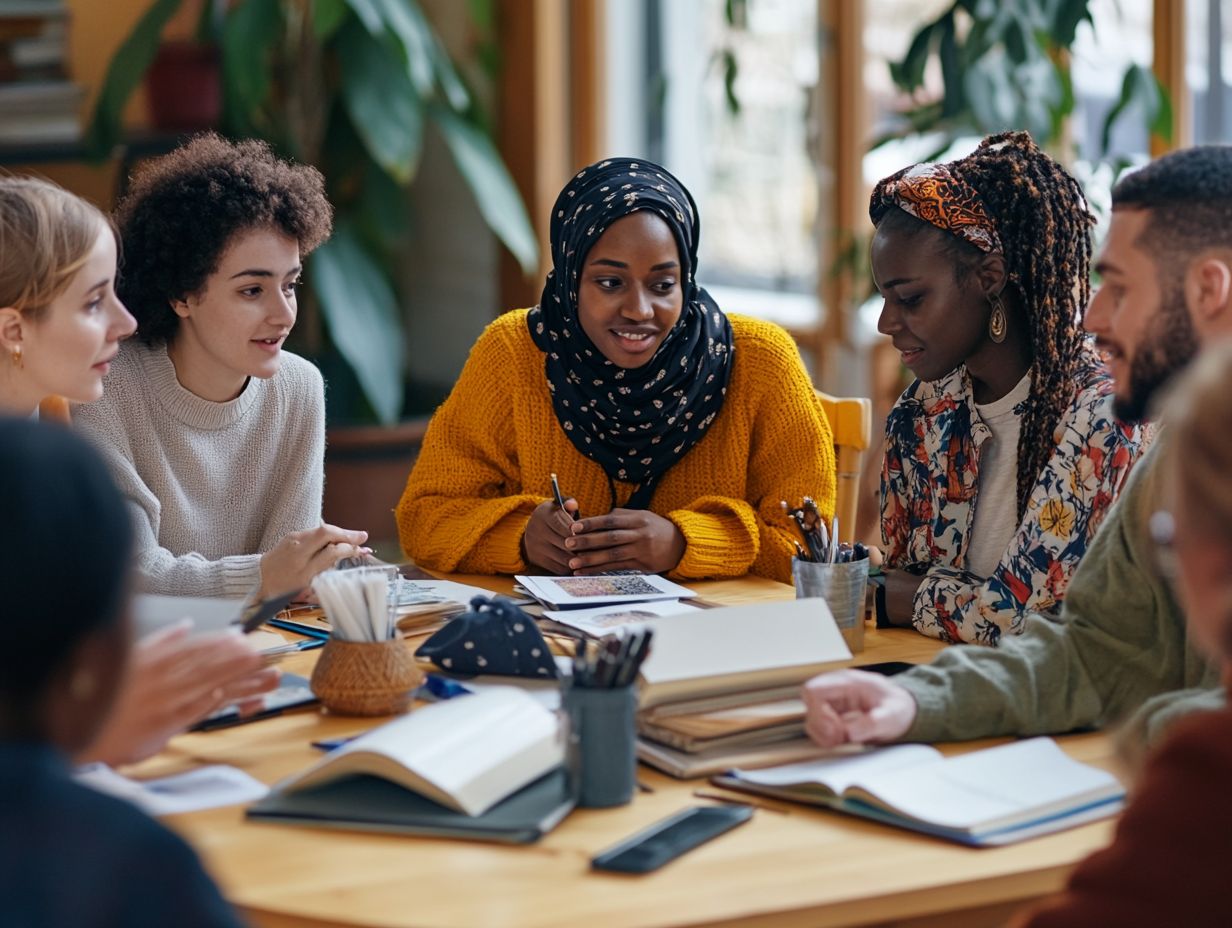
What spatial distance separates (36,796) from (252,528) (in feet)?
5.23

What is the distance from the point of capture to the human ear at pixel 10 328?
2.05 metres

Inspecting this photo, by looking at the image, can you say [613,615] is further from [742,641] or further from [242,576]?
[242,576]

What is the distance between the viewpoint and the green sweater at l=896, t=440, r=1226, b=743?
1.53 m

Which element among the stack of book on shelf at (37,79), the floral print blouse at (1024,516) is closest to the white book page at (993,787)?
the floral print blouse at (1024,516)

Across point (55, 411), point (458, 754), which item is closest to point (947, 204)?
point (458, 754)

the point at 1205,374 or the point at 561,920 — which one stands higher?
the point at 1205,374

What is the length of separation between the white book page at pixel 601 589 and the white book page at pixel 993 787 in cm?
62

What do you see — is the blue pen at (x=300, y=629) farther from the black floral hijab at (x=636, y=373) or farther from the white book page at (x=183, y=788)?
the black floral hijab at (x=636, y=373)

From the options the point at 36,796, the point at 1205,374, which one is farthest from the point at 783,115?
the point at 36,796

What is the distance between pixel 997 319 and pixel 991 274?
0.06m

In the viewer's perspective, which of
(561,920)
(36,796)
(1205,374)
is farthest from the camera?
(561,920)

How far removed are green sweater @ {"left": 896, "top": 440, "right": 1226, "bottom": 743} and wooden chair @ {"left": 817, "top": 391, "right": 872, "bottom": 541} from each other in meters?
0.84

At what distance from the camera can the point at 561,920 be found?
3.81ft

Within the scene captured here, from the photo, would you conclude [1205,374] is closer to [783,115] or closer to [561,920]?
[561,920]
